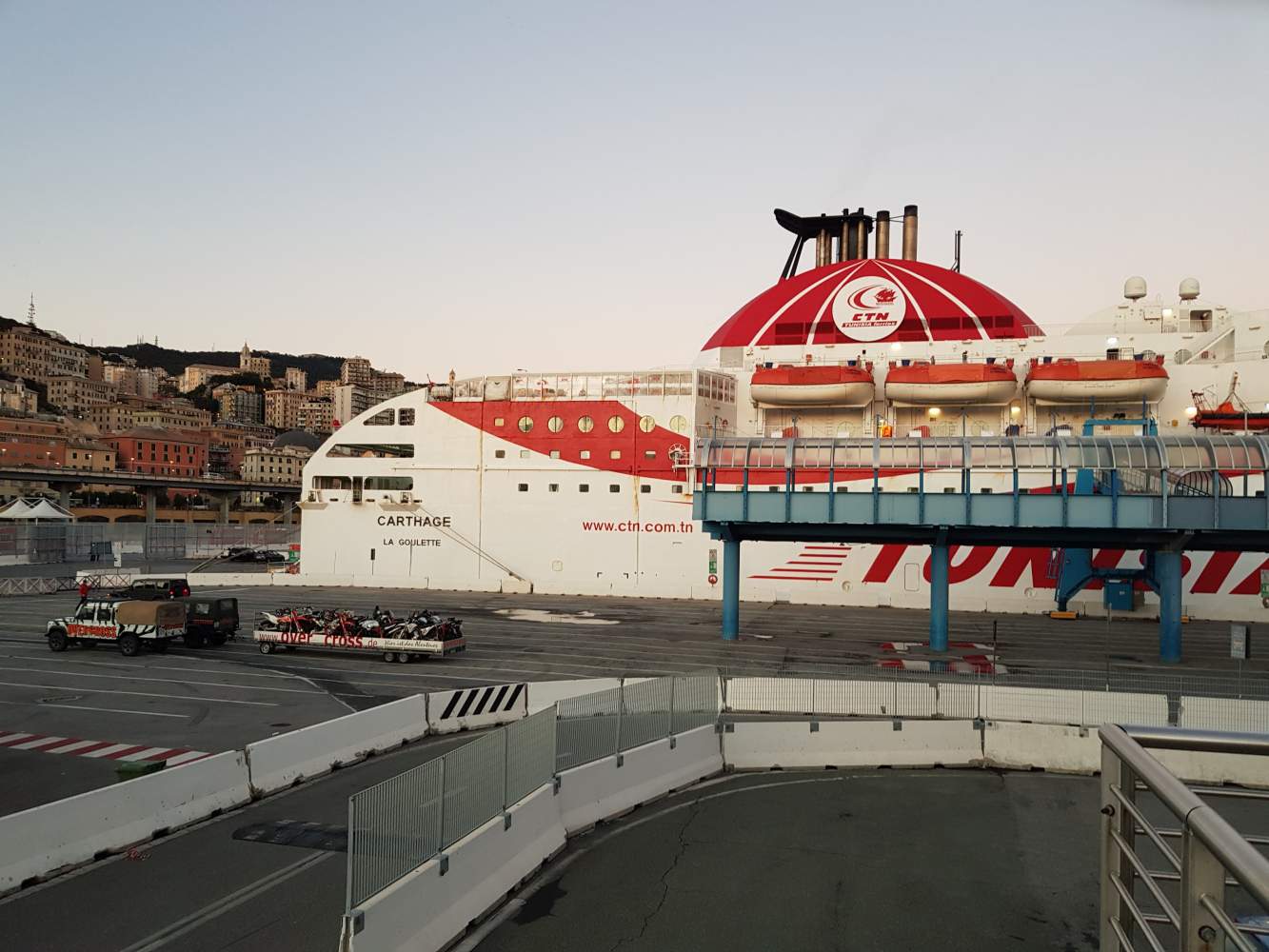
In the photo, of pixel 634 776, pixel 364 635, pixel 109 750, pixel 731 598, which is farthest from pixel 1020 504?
pixel 109 750

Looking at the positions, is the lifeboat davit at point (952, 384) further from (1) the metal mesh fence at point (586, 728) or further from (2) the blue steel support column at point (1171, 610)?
(1) the metal mesh fence at point (586, 728)

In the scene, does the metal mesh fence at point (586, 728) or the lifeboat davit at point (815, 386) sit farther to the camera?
the lifeboat davit at point (815, 386)

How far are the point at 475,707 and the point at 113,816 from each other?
9.40 metres

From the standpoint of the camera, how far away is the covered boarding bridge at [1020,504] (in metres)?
32.4

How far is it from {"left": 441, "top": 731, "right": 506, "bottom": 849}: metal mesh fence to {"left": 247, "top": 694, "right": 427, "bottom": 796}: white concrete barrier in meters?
6.33

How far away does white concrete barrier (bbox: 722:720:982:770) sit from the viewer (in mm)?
20031

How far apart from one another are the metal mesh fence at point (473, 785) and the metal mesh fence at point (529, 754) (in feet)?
0.76

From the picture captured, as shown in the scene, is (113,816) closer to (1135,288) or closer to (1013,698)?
(1013,698)

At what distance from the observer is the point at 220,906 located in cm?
1202

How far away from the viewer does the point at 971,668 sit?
29656 mm

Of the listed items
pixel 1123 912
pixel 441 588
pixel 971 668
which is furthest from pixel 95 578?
pixel 1123 912

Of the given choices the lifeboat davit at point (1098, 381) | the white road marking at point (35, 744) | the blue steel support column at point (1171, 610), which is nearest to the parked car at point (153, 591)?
the white road marking at point (35, 744)

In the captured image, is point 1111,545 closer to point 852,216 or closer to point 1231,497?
point 1231,497

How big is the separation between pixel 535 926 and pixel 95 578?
167ft
